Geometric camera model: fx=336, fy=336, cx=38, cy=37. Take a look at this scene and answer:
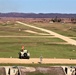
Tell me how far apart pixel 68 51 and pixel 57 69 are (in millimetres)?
24647

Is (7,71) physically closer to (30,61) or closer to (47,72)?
(47,72)

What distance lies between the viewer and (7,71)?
2369 cm

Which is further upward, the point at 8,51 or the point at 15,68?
the point at 15,68

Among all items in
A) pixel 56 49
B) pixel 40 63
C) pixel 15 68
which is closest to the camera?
pixel 15 68

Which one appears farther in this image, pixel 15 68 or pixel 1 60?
pixel 1 60

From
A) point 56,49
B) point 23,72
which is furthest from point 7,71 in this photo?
point 56,49

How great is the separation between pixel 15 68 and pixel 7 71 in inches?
24.6

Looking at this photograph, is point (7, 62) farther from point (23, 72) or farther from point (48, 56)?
point (23, 72)

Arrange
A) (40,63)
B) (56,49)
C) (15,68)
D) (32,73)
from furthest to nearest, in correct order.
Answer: (56,49) < (40,63) < (15,68) < (32,73)

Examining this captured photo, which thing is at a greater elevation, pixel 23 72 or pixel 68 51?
pixel 23 72

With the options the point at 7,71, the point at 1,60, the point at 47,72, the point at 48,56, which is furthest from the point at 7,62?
the point at 47,72

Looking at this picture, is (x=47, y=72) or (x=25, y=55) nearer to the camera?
(x=47, y=72)

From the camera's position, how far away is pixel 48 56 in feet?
136

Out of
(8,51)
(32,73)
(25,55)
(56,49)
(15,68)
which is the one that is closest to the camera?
(32,73)
